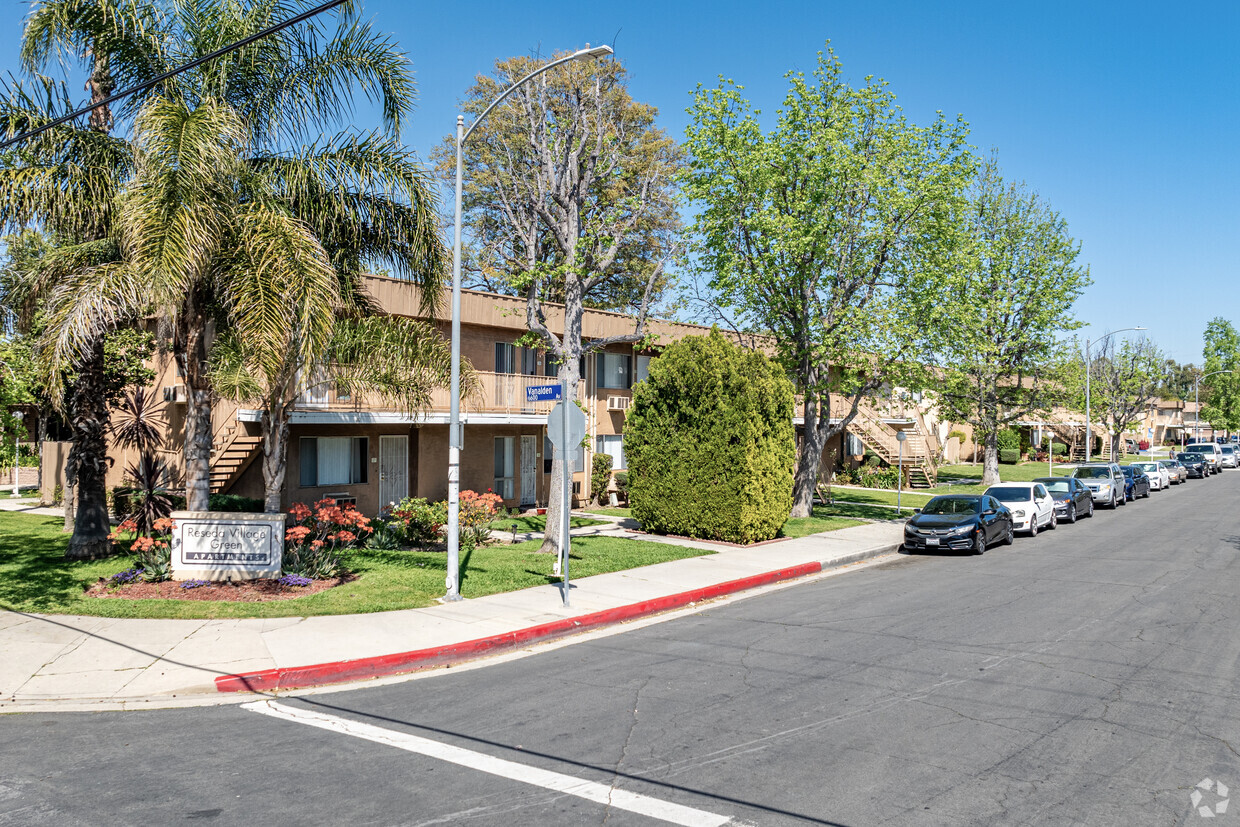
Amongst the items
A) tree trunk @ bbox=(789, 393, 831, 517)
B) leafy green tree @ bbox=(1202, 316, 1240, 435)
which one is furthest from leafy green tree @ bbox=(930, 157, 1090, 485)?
leafy green tree @ bbox=(1202, 316, 1240, 435)

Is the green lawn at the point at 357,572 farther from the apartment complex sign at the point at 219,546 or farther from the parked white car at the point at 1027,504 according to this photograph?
the parked white car at the point at 1027,504

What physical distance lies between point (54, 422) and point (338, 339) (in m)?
14.7

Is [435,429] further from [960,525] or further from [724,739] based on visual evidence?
[724,739]

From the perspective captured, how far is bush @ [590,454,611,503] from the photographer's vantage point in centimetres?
2836

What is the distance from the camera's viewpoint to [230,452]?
20.9 metres

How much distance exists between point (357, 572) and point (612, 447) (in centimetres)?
1546

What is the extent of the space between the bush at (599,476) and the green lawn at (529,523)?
3.62m

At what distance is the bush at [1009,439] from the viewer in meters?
55.6

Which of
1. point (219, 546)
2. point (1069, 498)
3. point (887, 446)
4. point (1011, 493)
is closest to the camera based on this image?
point (219, 546)

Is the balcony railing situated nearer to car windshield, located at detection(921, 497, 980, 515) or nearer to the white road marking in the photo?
car windshield, located at detection(921, 497, 980, 515)

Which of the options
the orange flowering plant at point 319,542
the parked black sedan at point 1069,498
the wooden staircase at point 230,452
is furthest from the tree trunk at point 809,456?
the wooden staircase at point 230,452

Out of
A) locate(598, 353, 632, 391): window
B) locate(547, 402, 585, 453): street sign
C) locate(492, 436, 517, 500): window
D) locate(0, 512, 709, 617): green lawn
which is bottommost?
locate(0, 512, 709, 617): green lawn

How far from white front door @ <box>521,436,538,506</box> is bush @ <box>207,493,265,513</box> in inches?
352

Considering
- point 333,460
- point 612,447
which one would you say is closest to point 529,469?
point 612,447
